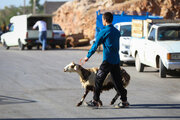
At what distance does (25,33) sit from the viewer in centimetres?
2973

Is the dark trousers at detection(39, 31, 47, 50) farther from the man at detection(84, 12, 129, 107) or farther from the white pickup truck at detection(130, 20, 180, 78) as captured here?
the man at detection(84, 12, 129, 107)

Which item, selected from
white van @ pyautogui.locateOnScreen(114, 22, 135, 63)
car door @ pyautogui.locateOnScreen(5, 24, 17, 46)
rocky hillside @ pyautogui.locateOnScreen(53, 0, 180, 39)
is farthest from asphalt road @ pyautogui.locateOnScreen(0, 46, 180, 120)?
rocky hillside @ pyautogui.locateOnScreen(53, 0, 180, 39)

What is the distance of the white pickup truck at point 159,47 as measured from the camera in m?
14.2

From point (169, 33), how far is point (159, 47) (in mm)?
1243

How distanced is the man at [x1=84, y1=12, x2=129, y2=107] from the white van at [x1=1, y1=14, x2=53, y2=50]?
20831 mm

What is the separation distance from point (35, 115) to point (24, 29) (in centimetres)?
2179

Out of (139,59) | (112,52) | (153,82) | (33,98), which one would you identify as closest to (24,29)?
(139,59)

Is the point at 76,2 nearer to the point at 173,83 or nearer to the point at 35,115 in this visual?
the point at 173,83

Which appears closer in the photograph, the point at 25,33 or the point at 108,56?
the point at 108,56

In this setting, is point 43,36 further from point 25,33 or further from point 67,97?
point 67,97

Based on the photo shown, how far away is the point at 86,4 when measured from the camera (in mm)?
49719

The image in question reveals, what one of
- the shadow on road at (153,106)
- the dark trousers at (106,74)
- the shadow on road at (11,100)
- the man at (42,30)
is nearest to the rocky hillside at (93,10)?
the man at (42,30)

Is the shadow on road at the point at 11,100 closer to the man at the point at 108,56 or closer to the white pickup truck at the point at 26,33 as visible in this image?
the man at the point at 108,56

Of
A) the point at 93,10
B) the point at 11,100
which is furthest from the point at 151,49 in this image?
the point at 93,10
